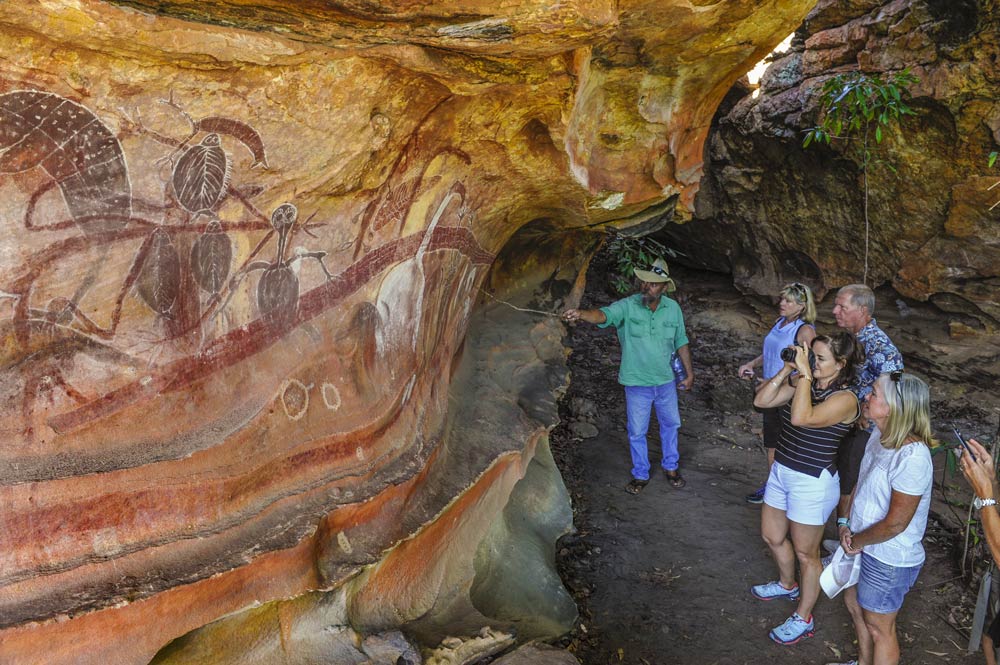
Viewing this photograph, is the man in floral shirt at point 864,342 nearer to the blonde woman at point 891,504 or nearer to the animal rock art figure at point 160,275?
the blonde woman at point 891,504

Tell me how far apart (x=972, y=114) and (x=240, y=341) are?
20.3ft

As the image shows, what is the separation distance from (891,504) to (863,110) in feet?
14.3

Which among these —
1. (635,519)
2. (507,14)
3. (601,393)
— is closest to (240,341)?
(507,14)

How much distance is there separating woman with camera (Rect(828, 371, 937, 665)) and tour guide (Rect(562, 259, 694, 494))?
7.21 ft

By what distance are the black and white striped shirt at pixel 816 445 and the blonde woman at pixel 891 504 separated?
321 mm

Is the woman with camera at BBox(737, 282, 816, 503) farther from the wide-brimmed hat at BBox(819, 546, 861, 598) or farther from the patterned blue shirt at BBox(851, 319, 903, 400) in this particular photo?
the wide-brimmed hat at BBox(819, 546, 861, 598)

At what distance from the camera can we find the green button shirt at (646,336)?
5.55 metres

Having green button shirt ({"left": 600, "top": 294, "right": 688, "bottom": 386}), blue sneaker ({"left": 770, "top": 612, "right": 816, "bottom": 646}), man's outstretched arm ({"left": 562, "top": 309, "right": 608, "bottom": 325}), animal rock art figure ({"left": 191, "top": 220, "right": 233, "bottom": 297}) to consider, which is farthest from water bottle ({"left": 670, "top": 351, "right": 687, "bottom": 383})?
animal rock art figure ({"left": 191, "top": 220, "right": 233, "bottom": 297})

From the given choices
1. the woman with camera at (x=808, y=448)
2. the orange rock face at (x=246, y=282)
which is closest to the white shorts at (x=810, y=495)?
the woman with camera at (x=808, y=448)

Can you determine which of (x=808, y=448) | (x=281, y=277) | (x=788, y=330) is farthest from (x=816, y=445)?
(x=281, y=277)

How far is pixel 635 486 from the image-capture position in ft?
19.5

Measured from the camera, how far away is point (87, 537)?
2613 millimetres

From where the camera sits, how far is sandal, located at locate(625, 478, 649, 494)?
5922mm

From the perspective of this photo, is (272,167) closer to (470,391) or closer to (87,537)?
(87,537)
